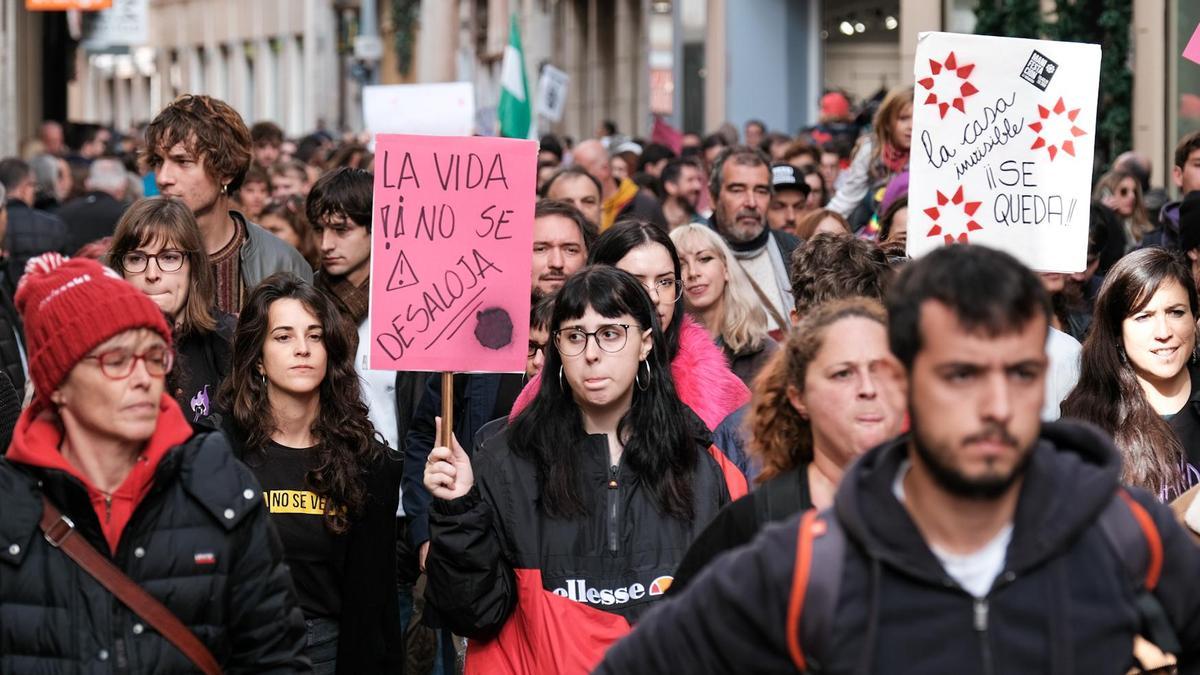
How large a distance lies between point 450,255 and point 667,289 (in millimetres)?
1116

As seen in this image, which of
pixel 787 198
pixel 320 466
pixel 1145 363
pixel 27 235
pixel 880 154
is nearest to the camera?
pixel 320 466

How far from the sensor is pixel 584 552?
17.0ft

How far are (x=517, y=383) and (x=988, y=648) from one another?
3.96 meters

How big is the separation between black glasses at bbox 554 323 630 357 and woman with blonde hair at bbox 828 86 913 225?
3559 millimetres

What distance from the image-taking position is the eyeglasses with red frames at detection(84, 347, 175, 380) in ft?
14.0

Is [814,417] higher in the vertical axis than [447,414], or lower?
higher

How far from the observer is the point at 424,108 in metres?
15.5

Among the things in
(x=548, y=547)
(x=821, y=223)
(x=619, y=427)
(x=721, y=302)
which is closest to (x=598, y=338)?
(x=619, y=427)

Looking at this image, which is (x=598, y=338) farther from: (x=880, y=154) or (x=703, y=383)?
(x=880, y=154)

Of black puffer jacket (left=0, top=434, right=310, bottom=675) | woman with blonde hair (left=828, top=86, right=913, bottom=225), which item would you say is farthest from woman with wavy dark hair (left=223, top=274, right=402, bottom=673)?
woman with blonde hair (left=828, top=86, right=913, bottom=225)

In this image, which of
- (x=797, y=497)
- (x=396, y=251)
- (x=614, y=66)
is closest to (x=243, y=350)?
(x=396, y=251)

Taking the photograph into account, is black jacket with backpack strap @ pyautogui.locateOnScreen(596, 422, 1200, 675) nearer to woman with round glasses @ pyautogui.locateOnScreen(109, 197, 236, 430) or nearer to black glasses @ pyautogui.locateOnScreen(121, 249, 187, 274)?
woman with round glasses @ pyautogui.locateOnScreen(109, 197, 236, 430)

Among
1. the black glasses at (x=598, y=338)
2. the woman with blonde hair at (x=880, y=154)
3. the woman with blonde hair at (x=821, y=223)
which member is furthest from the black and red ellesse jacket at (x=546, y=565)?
the woman with blonde hair at (x=821, y=223)

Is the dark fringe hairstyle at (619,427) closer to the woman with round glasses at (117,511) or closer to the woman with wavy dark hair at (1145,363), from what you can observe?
the woman with round glasses at (117,511)
